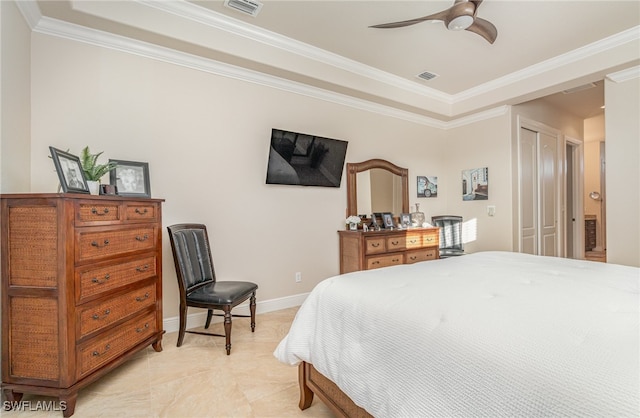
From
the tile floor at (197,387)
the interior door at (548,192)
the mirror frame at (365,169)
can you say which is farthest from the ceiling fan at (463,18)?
the interior door at (548,192)

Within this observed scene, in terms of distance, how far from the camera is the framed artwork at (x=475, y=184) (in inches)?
182

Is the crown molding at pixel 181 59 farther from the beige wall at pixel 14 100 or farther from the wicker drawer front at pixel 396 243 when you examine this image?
the wicker drawer front at pixel 396 243

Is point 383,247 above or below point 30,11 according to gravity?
below

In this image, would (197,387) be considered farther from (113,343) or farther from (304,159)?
(304,159)

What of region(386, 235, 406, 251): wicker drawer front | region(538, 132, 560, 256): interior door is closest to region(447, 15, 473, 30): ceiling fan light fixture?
region(386, 235, 406, 251): wicker drawer front

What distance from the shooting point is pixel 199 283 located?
271 cm

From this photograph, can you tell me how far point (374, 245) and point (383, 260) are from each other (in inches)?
9.9

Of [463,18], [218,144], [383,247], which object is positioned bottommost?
[383,247]

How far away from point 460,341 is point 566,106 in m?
6.00

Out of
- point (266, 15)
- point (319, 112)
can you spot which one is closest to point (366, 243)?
point (319, 112)

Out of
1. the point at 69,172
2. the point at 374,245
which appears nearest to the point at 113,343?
the point at 69,172

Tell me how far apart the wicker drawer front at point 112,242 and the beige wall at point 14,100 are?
0.60 m

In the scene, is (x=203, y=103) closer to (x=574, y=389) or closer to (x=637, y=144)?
(x=574, y=389)

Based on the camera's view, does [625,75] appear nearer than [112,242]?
No
